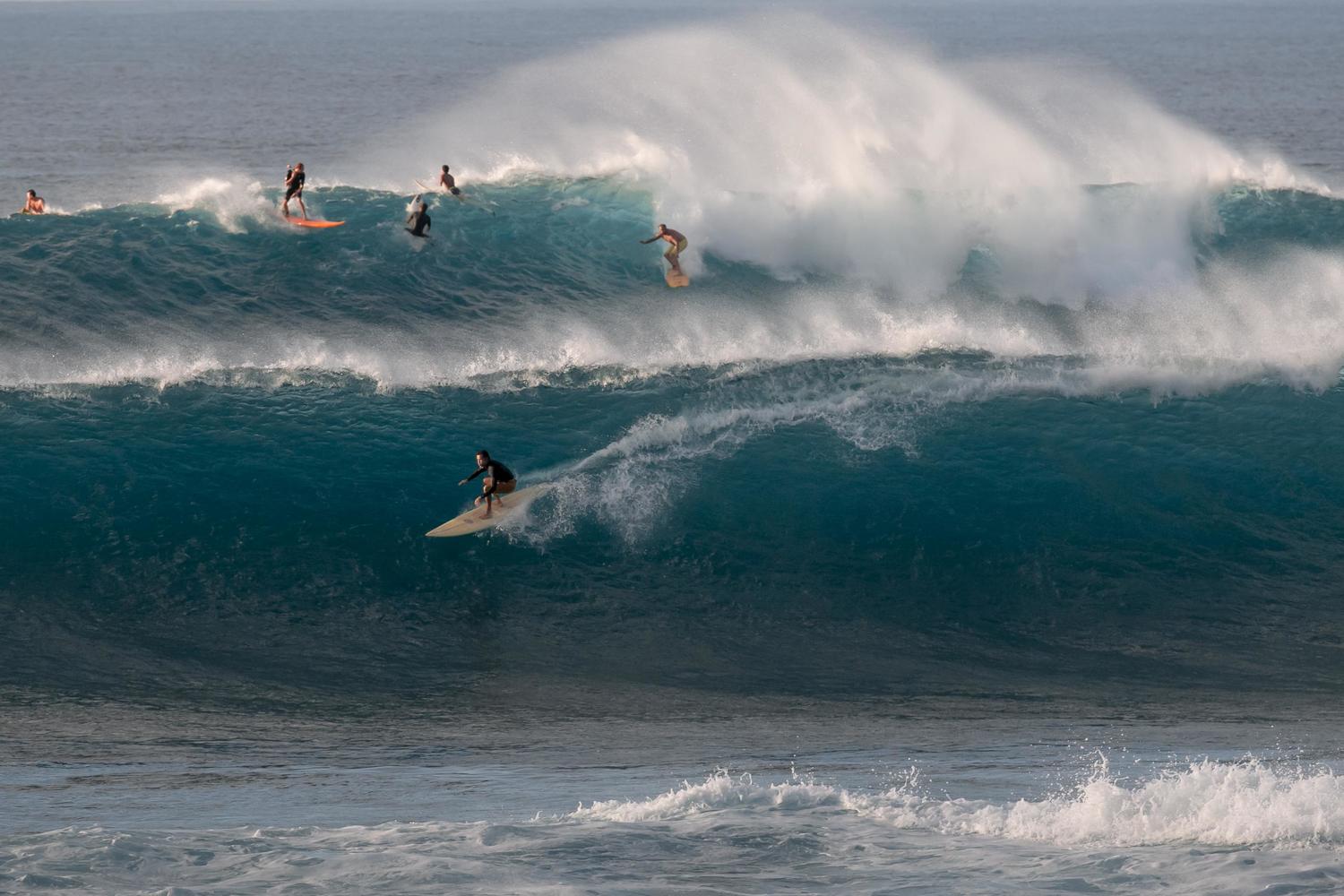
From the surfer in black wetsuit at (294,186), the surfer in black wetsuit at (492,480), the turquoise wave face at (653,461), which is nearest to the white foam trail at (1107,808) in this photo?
the turquoise wave face at (653,461)

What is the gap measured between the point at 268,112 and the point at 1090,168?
42.2m

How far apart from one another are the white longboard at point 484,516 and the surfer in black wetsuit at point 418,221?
9889mm

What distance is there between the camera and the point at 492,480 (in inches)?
709

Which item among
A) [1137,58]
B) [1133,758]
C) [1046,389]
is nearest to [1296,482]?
[1046,389]

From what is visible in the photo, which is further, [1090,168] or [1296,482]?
[1090,168]

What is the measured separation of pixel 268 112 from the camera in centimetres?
6250

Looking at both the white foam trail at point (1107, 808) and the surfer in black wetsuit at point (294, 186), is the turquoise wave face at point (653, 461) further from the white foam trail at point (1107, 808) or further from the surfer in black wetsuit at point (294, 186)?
the white foam trail at point (1107, 808)

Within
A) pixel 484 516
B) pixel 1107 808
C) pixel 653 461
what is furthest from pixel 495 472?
pixel 1107 808

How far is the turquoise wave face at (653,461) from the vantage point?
52.3ft

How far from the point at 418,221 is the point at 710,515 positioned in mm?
11083

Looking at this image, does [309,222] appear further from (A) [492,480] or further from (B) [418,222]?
(A) [492,480]

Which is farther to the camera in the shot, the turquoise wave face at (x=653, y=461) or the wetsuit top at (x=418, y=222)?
the wetsuit top at (x=418, y=222)

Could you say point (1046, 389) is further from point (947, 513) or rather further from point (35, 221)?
point (35, 221)

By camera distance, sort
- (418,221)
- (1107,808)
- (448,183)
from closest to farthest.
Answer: (1107,808), (418,221), (448,183)
